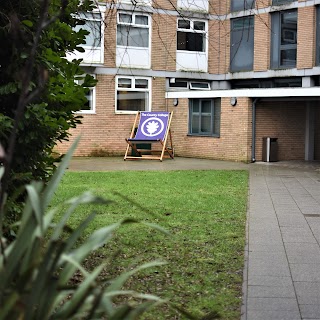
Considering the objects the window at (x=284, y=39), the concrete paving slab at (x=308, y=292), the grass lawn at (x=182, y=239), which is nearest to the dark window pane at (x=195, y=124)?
the window at (x=284, y=39)

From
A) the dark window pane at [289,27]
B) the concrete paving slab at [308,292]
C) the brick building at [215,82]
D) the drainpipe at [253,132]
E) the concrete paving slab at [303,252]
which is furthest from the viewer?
the dark window pane at [289,27]

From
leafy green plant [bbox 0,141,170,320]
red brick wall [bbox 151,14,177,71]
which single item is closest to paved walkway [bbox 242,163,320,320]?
leafy green plant [bbox 0,141,170,320]

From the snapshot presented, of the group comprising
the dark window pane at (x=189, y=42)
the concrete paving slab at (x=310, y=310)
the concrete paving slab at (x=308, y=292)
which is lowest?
the concrete paving slab at (x=308, y=292)

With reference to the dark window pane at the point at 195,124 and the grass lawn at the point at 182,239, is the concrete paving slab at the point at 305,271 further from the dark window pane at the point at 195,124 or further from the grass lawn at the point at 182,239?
the dark window pane at the point at 195,124

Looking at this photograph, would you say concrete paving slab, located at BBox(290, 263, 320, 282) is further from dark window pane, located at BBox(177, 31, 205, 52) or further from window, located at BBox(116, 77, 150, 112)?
dark window pane, located at BBox(177, 31, 205, 52)

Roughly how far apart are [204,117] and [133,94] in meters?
3.33

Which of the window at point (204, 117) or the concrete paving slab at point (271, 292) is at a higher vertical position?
the window at point (204, 117)

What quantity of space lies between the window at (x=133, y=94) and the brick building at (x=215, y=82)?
0.04 metres

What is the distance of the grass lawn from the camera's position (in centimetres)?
527

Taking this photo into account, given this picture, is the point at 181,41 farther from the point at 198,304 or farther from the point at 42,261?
the point at 42,261

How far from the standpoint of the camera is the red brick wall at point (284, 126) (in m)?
21.5

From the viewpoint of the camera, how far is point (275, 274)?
6043 mm

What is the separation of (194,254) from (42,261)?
4.68 m

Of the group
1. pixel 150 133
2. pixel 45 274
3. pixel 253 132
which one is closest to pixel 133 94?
pixel 150 133
